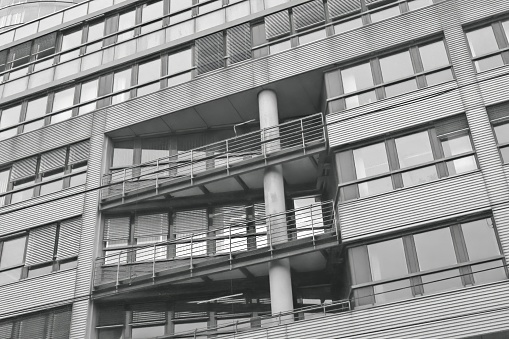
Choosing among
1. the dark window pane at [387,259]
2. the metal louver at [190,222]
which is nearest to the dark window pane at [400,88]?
the dark window pane at [387,259]

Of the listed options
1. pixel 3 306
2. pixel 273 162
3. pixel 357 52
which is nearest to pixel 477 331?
pixel 273 162

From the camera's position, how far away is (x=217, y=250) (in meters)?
23.3

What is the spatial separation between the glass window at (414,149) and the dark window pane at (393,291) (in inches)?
153

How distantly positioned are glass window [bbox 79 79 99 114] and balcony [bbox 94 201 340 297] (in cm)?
658

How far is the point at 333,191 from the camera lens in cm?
2217

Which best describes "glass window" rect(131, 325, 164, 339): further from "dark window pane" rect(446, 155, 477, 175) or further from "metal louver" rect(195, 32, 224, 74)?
"dark window pane" rect(446, 155, 477, 175)

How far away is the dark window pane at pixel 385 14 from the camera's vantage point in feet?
75.6

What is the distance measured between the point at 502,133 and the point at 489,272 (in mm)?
4550

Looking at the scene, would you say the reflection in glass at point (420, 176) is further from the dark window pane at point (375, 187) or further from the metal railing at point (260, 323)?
the metal railing at point (260, 323)

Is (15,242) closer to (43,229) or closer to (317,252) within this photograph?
(43,229)

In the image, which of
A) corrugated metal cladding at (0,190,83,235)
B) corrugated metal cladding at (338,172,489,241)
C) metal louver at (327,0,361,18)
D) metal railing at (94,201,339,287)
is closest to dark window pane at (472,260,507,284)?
corrugated metal cladding at (338,172,489,241)

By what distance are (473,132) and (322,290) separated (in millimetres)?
7548

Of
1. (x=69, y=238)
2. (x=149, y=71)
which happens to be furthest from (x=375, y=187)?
(x=69, y=238)

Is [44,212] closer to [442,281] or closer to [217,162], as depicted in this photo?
[217,162]
